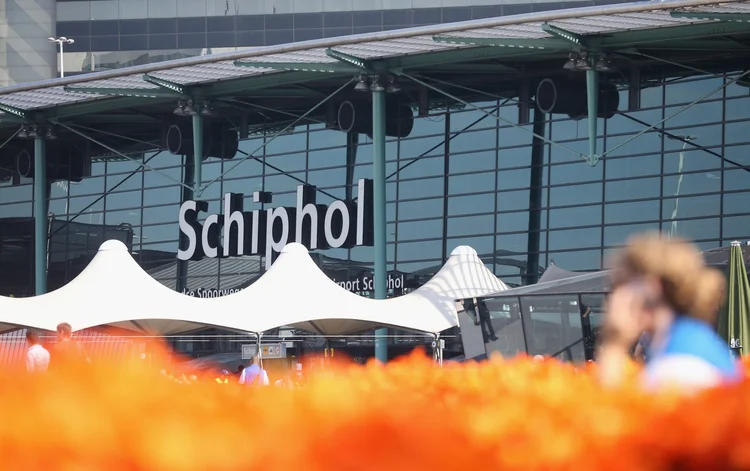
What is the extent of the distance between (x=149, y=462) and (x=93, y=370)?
0.29 m

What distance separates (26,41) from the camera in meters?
53.6

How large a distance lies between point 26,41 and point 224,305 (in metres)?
37.5

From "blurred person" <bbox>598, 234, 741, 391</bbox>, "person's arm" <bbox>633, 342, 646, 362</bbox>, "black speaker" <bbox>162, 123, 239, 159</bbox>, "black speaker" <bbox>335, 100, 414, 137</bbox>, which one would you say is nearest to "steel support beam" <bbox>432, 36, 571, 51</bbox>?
"black speaker" <bbox>335, 100, 414, 137</bbox>

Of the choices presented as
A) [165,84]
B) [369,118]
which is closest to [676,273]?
[165,84]

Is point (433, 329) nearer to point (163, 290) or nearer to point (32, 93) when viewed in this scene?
point (163, 290)

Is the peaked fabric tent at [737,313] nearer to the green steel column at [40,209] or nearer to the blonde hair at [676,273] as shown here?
the blonde hair at [676,273]

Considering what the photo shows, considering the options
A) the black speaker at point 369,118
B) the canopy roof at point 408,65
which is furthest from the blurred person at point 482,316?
the black speaker at point 369,118

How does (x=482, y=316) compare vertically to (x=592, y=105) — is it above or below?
below

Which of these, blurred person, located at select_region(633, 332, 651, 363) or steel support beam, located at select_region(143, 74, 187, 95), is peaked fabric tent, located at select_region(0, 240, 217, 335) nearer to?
steel support beam, located at select_region(143, 74, 187, 95)

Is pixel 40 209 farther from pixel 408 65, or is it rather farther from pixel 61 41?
pixel 61 41

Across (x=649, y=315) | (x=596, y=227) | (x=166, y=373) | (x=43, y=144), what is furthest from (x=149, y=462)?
(x=43, y=144)

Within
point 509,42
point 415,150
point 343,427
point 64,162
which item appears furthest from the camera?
point 64,162

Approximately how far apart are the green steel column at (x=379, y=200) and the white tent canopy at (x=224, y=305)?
6682 millimetres

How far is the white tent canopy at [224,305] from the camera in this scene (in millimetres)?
20000
